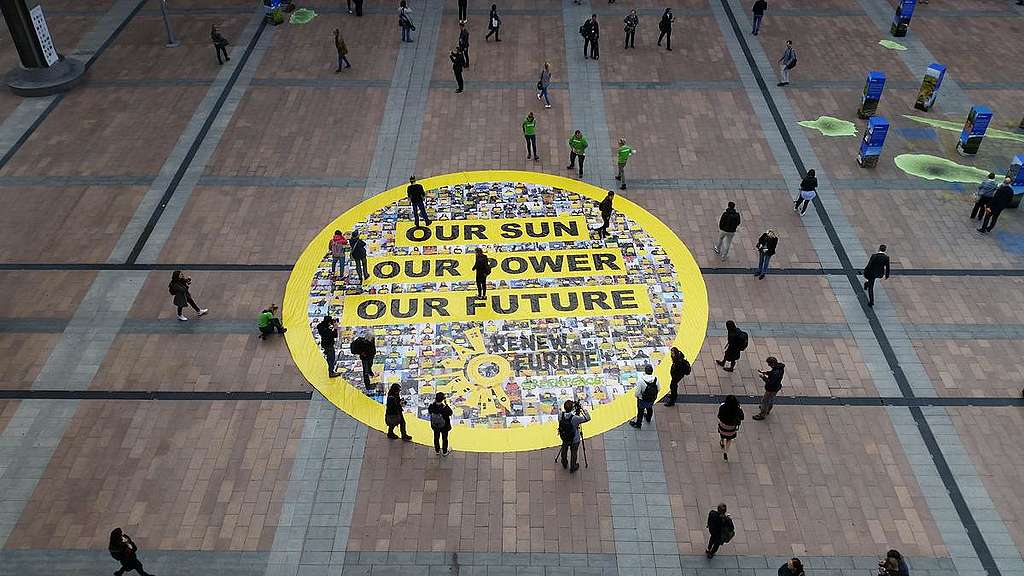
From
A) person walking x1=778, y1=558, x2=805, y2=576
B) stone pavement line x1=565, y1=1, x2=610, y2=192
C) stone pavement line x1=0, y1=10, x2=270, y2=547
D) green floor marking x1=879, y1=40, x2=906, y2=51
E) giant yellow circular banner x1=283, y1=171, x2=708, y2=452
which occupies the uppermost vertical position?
person walking x1=778, y1=558, x2=805, y2=576

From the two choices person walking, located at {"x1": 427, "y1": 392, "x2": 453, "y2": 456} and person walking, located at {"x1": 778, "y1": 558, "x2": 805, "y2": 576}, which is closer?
person walking, located at {"x1": 778, "y1": 558, "x2": 805, "y2": 576}

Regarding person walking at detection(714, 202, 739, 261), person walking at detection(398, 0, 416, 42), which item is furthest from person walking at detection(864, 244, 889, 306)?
person walking at detection(398, 0, 416, 42)

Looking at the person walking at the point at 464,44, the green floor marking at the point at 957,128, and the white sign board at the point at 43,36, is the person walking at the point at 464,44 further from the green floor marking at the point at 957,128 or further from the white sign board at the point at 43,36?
the green floor marking at the point at 957,128

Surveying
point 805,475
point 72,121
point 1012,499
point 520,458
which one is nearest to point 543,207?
point 520,458

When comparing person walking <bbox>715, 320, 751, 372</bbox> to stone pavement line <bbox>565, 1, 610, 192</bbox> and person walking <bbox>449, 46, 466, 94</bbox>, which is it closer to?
stone pavement line <bbox>565, 1, 610, 192</bbox>

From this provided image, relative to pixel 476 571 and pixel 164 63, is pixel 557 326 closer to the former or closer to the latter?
pixel 476 571

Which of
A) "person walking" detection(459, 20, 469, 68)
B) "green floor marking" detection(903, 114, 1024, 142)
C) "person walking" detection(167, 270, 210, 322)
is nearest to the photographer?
"person walking" detection(167, 270, 210, 322)
